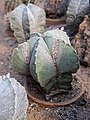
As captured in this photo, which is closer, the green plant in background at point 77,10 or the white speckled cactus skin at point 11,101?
the white speckled cactus skin at point 11,101

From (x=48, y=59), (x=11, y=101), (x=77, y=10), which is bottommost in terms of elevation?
(x=77, y=10)

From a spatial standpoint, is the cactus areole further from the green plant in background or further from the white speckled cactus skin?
the green plant in background

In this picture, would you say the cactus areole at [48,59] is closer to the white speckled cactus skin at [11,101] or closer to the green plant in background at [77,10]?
the white speckled cactus skin at [11,101]

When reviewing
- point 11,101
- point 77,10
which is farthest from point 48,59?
point 77,10

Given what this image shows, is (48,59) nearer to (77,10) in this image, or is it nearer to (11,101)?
(11,101)

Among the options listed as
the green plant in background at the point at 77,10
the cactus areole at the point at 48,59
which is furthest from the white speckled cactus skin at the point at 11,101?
the green plant in background at the point at 77,10

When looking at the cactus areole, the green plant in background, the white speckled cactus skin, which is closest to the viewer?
the white speckled cactus skin

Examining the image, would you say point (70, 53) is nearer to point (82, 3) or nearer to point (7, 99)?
point (7, 99)

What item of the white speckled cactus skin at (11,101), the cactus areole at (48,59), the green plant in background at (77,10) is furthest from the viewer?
the green plant in background at (77,10)

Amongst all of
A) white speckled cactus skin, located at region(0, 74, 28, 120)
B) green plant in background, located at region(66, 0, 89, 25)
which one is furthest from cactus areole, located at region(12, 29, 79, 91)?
green plant in background, located at region(66, 0, 89, 25)
